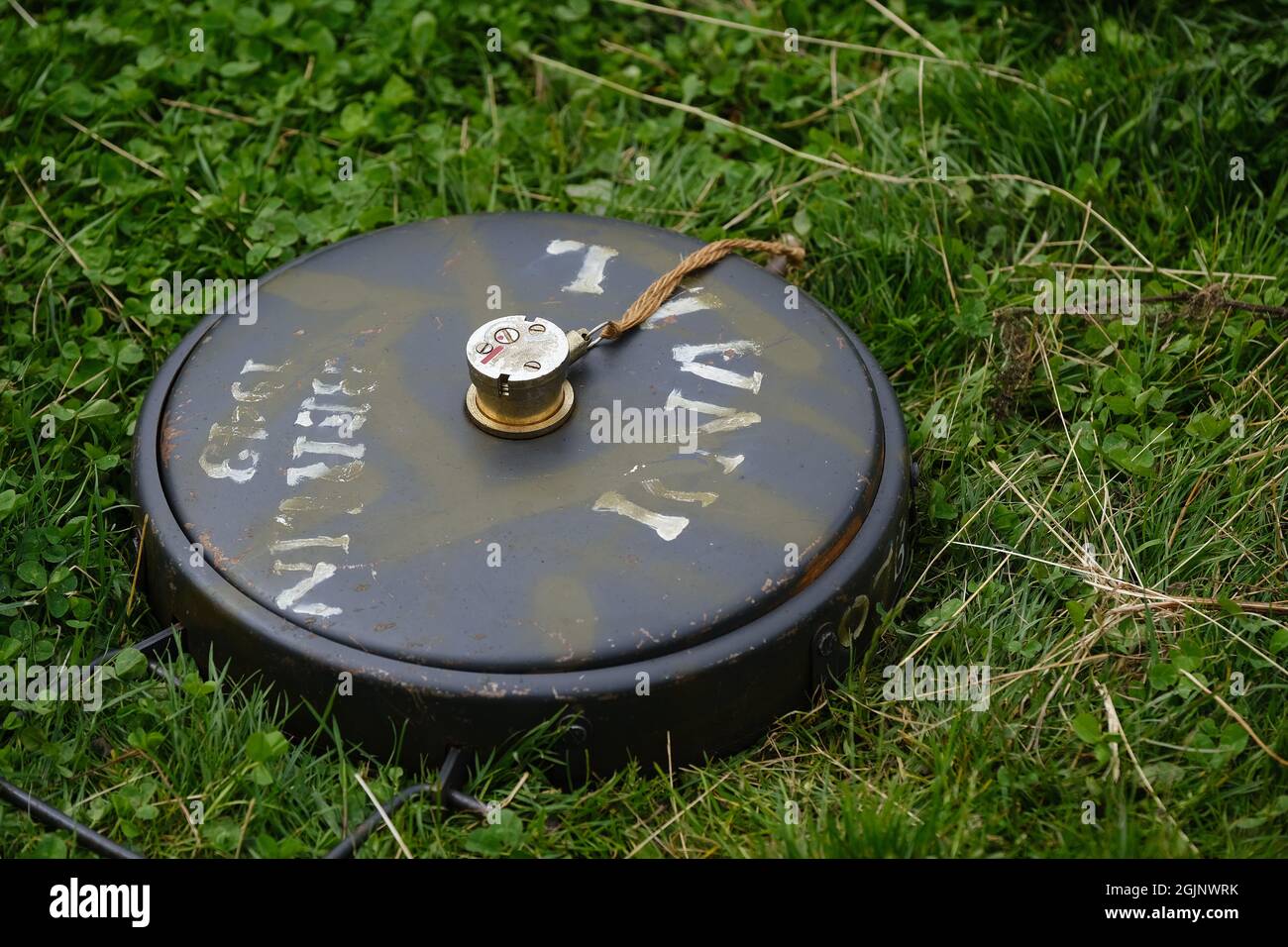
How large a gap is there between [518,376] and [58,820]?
0.94 m

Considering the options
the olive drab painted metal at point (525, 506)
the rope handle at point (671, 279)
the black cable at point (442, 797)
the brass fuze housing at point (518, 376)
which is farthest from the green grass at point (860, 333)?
the brass fuze housing at point (518, 376)

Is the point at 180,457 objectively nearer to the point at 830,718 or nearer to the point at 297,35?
the point at 830,718

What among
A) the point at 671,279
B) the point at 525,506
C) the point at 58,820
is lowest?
the point at 58,820

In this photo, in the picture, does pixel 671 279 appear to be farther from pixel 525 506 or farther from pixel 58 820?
pixel 58 820

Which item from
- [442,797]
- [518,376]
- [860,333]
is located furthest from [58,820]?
[860,333]

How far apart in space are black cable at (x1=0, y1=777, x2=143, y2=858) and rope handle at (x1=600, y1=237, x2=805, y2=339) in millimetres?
1106

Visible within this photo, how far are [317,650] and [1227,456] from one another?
170 cm

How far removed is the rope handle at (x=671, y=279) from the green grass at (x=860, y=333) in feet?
1.35

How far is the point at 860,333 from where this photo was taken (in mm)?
2885

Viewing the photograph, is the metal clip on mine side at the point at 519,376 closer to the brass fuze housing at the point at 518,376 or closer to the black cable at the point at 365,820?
the brass fuze housing at the point at 518,376

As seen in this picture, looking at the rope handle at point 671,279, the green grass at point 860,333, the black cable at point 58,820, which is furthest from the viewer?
the rope handle at point 671,279

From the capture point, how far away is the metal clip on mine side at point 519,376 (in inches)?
83.0

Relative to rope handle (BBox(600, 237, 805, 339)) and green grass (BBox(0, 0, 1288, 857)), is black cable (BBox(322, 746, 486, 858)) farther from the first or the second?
rope handle (BBox(600, 237, 805, 339))

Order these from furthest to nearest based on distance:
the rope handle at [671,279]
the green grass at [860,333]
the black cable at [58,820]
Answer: the rope handle at [671,279], the green grass at [860,333], the black cable at [58,820]
